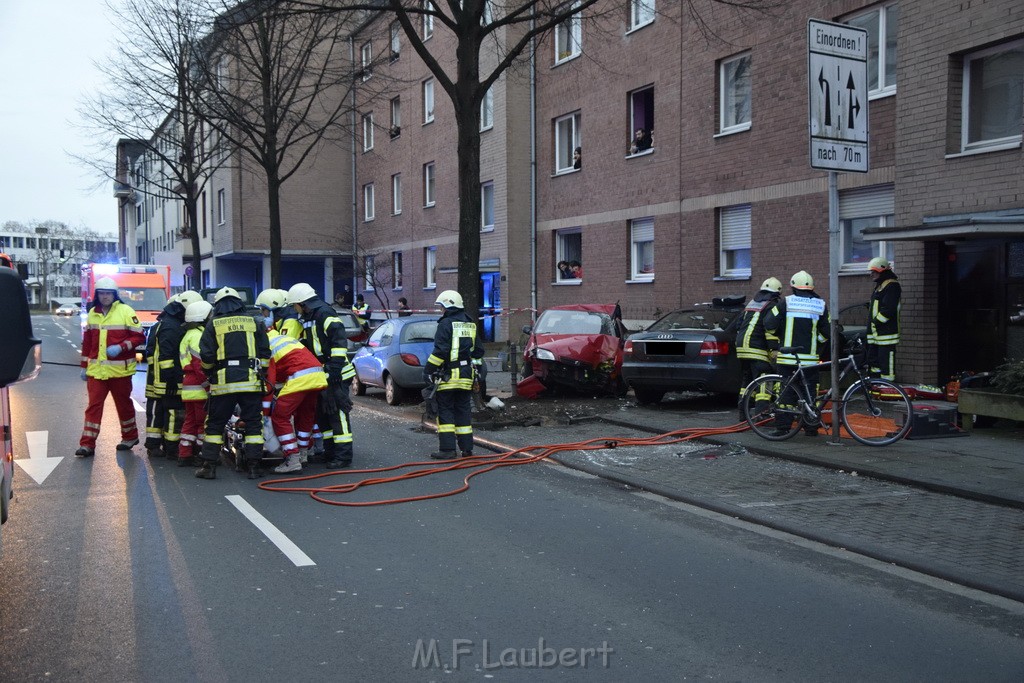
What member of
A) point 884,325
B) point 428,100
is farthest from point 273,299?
point 428,100

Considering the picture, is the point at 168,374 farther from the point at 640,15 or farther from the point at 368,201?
the point at 368,201

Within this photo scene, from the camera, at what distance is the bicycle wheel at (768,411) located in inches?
429

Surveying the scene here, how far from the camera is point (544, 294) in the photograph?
27125 millimetres

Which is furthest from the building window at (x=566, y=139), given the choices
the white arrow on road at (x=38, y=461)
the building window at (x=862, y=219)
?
the white arrow on road at (x=38, y=461)

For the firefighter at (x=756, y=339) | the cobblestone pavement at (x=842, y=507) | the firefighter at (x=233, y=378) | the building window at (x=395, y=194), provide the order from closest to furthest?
the cobblestone pavement at (x=842, y=507), the firefighter at (x=233, y=378), the firefighter at (x=756, y=339), the building window at (x=395, y=194)

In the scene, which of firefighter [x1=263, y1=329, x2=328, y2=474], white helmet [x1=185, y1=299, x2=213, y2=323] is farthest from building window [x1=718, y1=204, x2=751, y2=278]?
white helmet [x1=185, y1=299, x2=213, y2=323]

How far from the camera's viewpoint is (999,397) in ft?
36.0

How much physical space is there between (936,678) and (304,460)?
705 cm

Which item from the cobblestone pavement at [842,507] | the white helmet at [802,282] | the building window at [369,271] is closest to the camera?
the cobblestone pavement at [842,507]

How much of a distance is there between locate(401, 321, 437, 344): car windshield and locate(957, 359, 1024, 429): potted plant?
794 cm

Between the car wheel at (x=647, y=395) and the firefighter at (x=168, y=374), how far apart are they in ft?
21.8

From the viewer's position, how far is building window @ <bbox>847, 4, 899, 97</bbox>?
15898mm

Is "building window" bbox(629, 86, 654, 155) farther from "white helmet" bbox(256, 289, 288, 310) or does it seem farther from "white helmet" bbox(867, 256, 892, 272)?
"white helmet" bbox(256, 289, 288, 310)

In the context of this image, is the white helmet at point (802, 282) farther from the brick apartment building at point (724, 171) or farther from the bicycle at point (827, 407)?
the brick apartment building at point (724, 171)
